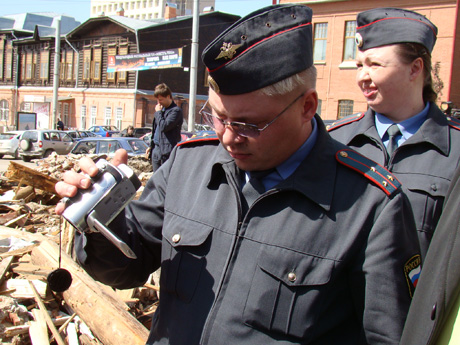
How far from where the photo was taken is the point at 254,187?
175 centimetres

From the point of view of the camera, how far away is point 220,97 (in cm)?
171

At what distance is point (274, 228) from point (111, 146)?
51.0ft

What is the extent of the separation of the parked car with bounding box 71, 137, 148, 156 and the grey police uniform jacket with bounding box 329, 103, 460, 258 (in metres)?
13.5

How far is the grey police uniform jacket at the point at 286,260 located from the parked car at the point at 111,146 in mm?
14025

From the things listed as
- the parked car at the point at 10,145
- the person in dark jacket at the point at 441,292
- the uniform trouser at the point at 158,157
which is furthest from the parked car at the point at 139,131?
the person in dark jacket at the point at 441,292

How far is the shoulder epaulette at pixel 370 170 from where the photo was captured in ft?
5.42

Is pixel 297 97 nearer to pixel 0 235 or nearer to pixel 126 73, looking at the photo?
pixel 0 235

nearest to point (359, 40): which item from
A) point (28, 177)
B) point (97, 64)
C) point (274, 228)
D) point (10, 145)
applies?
point (274, 228)

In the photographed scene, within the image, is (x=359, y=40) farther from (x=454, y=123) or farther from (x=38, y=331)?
(x=38, y=331)

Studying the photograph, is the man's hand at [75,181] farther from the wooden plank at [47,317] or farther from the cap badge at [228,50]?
the wooden plank at [47,317]

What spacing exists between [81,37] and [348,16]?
83.1 feet

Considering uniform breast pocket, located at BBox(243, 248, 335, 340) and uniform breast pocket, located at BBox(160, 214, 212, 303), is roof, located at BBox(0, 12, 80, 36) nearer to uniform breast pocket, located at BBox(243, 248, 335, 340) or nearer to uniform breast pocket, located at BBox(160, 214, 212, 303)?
uniform breast pocket, located at BBox(160, 214, 212, 303)

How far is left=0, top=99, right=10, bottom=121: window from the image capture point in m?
47.3

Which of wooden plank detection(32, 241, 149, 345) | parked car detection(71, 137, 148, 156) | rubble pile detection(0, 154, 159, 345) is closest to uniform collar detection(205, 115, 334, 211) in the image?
rubble pile detection(0, 154, 159, 345)
